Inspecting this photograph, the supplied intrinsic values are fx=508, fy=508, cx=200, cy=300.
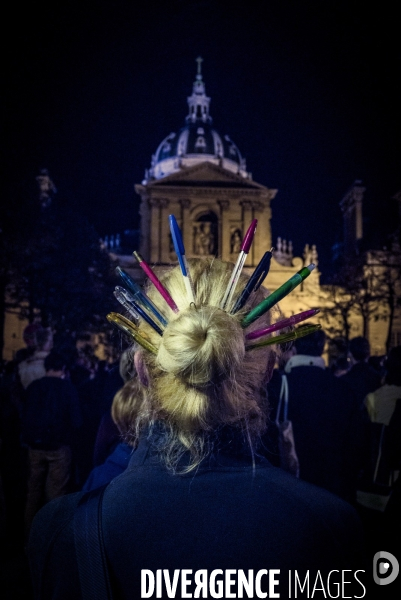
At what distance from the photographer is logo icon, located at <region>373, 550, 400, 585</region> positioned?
2336 mm

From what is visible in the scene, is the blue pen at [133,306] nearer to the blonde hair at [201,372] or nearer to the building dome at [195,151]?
the blonde hair at [201,372]

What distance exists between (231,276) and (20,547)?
17.3 ft

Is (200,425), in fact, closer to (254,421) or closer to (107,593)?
(254,421)

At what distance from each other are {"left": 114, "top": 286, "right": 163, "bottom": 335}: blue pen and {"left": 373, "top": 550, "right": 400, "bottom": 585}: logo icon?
163 centimetres

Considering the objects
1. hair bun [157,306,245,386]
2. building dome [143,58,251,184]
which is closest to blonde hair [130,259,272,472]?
hair bun [157,306,245,386]

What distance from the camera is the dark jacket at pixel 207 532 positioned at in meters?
1.37

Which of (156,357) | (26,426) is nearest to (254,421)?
(156,357)

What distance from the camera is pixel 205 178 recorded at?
46.3 meters

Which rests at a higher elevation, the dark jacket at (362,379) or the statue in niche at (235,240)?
the statue in niche at (235,240)

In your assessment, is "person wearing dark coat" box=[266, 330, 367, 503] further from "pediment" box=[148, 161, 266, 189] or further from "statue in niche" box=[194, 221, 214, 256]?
"pediment" box=[148, 161, 266, 189]

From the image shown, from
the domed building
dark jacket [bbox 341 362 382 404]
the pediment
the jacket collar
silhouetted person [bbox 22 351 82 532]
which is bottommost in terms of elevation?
silhouetted person [bbox 22 351 82 532]

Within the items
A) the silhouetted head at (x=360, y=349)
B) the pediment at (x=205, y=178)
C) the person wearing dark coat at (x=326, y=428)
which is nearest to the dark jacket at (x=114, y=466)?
the person wearing dark coat at (x=326, y=428)

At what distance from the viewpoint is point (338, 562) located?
1411 mm

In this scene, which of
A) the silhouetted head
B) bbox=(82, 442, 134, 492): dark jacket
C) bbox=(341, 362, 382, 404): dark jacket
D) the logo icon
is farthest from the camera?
the silhouetted head
